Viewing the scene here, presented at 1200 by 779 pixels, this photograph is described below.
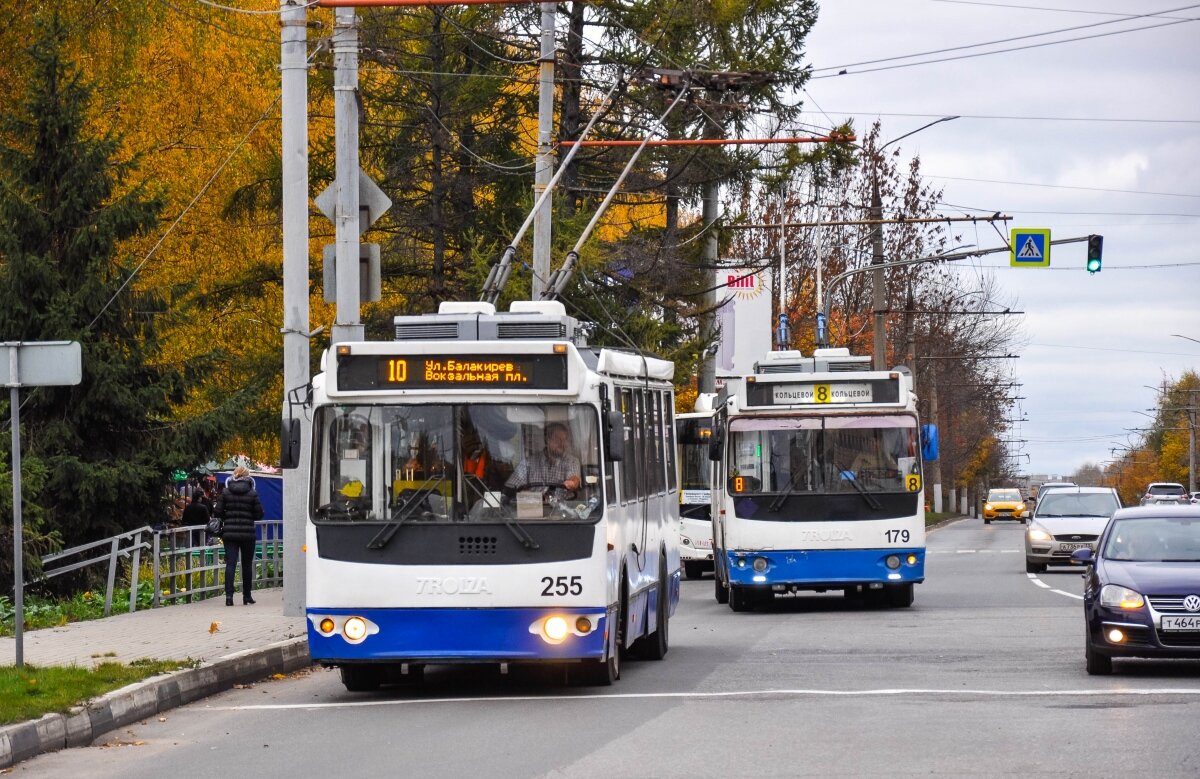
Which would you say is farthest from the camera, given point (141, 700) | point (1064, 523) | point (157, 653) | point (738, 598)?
point (1064, 523)

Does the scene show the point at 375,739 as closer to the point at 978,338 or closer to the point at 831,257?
the point at 831,257

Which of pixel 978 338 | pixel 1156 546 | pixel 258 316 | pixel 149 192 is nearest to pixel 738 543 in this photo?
pixel 1156 546

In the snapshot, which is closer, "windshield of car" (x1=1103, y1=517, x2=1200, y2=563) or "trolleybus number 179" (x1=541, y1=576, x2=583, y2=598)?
"trolleybus number 179" (x1=541, y1=576, x2=583, y2=598)

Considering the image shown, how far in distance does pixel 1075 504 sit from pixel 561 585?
994 inches

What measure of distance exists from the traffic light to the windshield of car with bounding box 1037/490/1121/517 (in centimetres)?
435

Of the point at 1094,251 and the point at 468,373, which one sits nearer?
the point at 468,373

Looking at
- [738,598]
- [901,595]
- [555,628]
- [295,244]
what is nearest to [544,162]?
[738,598]

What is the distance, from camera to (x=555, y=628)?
45.3 ft

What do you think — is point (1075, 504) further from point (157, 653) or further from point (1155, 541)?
point (157, 653)

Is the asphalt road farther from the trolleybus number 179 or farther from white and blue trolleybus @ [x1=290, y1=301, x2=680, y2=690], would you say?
the trolleybus number 179

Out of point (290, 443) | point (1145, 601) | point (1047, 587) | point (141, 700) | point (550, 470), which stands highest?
point (290, 443)

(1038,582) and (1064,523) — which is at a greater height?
(1064,523)

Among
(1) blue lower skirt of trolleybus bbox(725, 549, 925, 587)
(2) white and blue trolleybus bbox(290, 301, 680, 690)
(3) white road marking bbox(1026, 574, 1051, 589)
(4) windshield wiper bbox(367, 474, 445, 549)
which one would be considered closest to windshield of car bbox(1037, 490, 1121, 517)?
(3) white road marking bbox(1026, 574, 1051, 589)

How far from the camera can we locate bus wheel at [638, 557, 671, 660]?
17.3m
